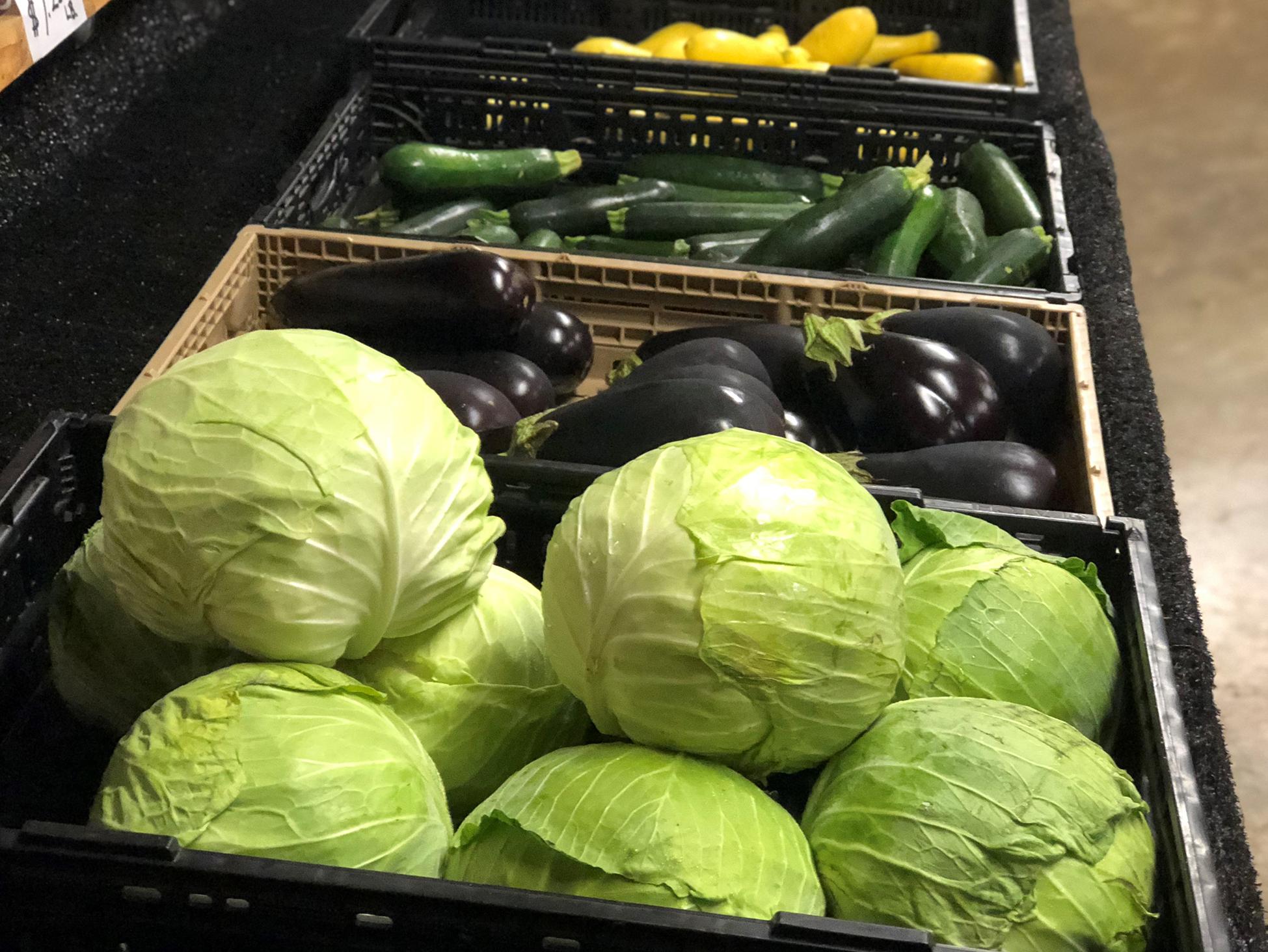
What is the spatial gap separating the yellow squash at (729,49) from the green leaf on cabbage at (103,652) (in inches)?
89.9

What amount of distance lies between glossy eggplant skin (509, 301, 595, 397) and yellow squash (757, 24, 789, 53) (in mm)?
1496

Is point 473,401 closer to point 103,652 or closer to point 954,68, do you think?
point 103,652

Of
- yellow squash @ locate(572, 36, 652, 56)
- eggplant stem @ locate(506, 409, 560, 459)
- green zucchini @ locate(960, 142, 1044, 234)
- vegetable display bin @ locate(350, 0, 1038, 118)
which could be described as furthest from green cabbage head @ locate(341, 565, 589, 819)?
yellow squash @ locate(572, 36, 652, 56)

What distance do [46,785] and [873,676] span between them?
A: 2.62ft

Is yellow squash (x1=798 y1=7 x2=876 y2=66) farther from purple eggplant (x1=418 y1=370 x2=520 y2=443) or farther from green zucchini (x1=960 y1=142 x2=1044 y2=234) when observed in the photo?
purple eggplant (x1=418 y1=370 x2=520 y2=443)

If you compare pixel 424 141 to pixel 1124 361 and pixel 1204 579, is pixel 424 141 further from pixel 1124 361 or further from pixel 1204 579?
pixel 1204 579

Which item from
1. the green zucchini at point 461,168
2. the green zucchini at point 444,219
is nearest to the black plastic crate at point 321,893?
the green zucchini at point 444,219

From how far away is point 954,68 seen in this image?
3.06 meters

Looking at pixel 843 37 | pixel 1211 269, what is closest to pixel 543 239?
pixel 843 37

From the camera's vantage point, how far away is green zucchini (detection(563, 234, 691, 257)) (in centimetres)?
246

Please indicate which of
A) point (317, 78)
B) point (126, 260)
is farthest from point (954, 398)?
point (317, 78)

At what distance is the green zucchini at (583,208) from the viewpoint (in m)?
2.51

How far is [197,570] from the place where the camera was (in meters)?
0.93

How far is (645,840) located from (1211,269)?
361 cm
